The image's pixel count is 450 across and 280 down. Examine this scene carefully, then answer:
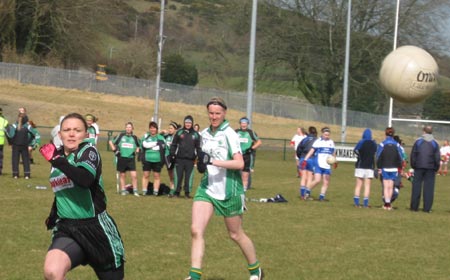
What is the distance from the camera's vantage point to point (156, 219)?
14375mm

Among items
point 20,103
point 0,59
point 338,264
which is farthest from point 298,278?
point 0,59

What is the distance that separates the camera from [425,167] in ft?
60.6

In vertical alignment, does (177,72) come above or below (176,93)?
above

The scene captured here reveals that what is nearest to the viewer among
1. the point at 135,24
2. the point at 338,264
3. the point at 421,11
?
the point at 338,264

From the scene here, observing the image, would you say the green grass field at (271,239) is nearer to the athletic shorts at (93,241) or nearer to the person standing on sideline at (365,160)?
the person standing on sideline at (365,160)

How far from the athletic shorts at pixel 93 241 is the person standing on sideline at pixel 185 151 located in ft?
42.8

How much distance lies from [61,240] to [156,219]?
830 cm

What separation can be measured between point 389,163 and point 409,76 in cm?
196

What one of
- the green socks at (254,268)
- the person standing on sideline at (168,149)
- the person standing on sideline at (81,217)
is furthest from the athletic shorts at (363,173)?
the person standing on sideline at (81,217)

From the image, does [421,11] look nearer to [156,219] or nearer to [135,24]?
[156,219]

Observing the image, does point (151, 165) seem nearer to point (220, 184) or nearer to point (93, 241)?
point (220, 184)

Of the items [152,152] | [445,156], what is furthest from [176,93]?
[152,152]

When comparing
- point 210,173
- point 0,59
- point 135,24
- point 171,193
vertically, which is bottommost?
point 171,193

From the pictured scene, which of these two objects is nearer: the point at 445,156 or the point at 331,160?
the point at 331,160
